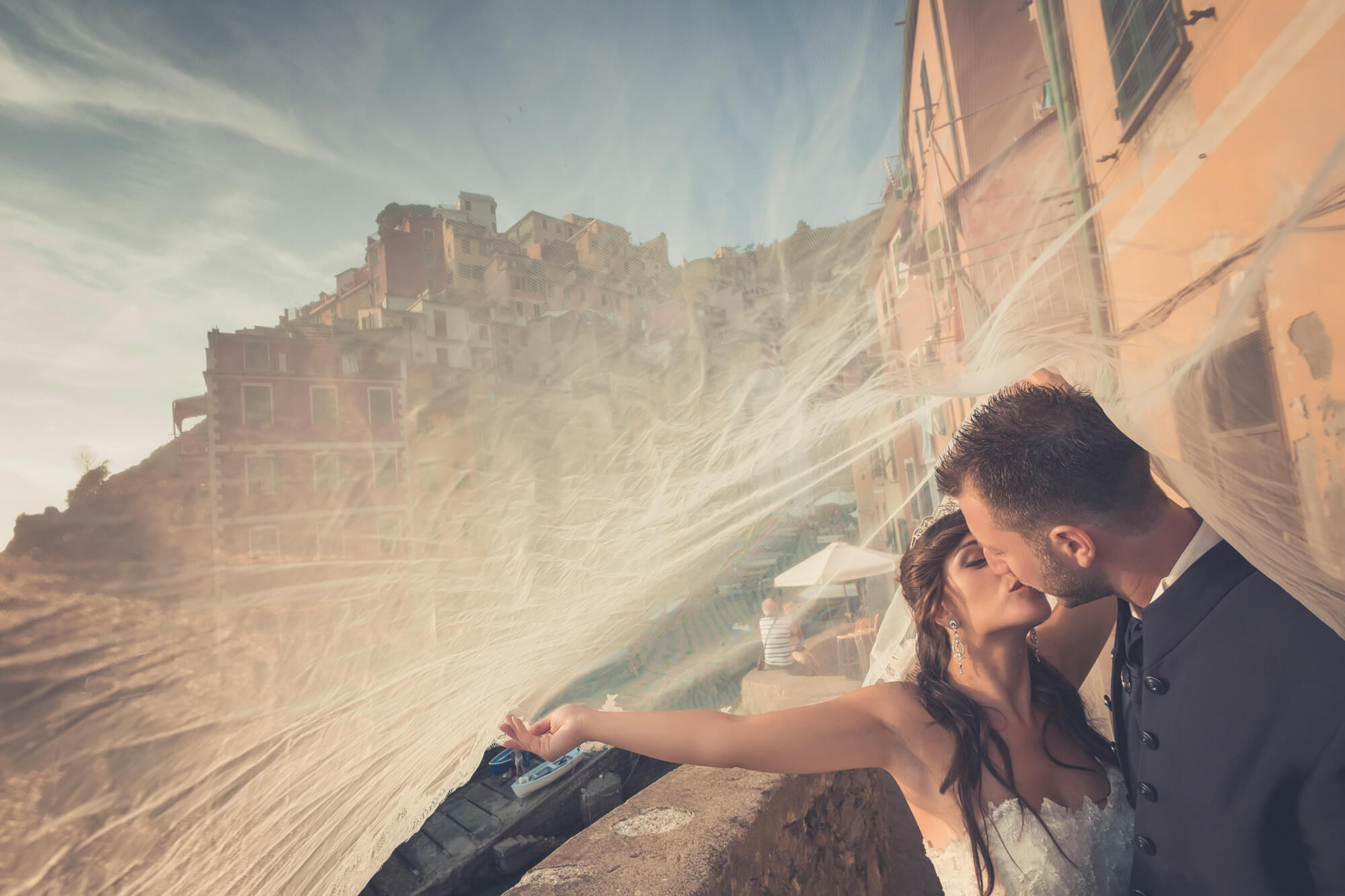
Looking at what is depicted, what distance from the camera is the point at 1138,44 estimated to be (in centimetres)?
91

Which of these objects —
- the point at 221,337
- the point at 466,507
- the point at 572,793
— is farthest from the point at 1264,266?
the point at 572,793

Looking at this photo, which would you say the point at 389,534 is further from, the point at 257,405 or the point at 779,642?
the point at 779,642

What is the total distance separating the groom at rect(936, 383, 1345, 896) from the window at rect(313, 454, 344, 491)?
1.24 meters

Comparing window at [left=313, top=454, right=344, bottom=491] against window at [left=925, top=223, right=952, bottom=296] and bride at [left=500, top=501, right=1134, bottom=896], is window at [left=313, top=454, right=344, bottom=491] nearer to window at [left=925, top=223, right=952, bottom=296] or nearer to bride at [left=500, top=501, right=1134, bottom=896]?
bride at [left=500, top=501, right=1134, bottom=896]

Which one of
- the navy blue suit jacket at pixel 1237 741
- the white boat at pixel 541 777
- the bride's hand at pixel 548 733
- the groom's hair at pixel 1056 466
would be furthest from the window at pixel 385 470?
the white boat at pixel 541 777

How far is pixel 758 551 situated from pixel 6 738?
59.6 inches

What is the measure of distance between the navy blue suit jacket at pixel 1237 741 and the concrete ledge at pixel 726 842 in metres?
0.93

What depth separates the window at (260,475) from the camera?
1.08 metres

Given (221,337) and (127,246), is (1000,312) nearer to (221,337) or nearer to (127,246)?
(221,337)

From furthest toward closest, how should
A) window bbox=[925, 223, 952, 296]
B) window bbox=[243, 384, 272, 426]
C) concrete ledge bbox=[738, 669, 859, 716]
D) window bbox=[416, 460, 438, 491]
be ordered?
concrete ledge bbox=[738, 669, 859, 716] → window bbox=[925, 223, 952, 296] → window bbox=[416, 460, 438, 491] → window bbox=[243, 384, 272, 426]

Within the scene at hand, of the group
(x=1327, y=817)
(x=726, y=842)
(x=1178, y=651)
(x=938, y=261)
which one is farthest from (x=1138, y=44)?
(x=726, y=842)

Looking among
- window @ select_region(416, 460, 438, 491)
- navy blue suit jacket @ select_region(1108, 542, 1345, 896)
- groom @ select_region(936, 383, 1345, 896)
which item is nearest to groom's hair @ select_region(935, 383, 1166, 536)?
groom @ select_region(936, 383, 1345, 896)

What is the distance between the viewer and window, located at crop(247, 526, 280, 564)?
3.61 feet

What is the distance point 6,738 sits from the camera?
931 millimetres
